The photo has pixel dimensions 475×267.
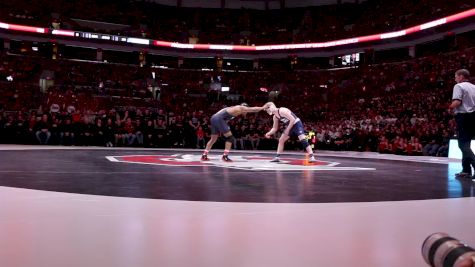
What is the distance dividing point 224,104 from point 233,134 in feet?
40.7

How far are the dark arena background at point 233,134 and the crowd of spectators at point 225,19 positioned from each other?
0.55 feet

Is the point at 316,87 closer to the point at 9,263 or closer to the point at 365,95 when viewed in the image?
the point at 365,95

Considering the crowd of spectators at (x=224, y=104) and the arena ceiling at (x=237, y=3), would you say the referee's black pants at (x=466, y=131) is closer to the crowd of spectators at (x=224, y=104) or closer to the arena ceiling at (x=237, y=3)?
the crowd of spectators at (x=224, y=104)

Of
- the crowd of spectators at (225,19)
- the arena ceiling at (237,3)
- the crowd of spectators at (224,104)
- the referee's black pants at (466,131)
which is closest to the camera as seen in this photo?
the referee's black pants at (466,131)

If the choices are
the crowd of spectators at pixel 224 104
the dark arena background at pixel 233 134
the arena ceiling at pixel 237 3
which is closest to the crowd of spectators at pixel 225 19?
the dark arena background at pixel 233 134

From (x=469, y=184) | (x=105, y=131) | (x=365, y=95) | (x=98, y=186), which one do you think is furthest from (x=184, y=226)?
(x=365, y=95)

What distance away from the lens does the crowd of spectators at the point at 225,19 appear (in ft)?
106

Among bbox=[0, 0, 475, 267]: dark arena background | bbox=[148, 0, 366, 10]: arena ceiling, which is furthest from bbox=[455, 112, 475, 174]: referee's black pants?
bbox=[148, 0, 366, 10]: arena ceiling

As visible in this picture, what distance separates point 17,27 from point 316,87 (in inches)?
849

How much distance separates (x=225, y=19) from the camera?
39.6 meters

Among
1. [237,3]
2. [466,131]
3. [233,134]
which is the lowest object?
[233,134]

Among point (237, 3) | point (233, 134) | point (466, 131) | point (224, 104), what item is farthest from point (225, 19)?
point (466, 131)

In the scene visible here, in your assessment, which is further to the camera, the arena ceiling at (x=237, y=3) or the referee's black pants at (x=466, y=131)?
the arena ceiling at (x=237, y=3)

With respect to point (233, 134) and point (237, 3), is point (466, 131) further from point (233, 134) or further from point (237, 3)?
point (237, 3)
